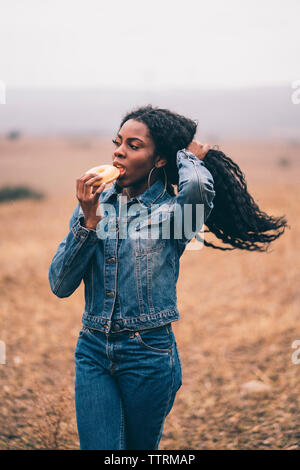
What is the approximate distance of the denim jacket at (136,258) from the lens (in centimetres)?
231

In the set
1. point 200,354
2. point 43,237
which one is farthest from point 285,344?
point 43,237

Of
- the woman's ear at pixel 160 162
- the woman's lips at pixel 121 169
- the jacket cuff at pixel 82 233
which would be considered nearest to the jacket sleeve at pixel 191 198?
the woman's ear at pixel 160 162

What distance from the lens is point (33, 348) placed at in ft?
21.3

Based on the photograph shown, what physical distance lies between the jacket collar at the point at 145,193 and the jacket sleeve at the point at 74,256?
27 cm

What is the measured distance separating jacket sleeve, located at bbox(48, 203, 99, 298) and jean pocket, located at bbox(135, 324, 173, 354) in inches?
17.8

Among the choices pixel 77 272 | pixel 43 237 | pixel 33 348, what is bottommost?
pixel 33 348

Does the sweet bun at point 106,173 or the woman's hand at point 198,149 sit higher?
the woman's hand at point 198,149

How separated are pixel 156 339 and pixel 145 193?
799 millimetres

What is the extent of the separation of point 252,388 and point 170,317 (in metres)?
3.21

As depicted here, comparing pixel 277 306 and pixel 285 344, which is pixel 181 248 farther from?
pixel 277 306

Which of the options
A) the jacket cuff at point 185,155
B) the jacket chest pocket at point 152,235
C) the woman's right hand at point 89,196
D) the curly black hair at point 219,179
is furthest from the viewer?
the curly black hair at point 219,179

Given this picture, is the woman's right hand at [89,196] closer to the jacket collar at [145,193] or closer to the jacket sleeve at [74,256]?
the jacket sleeve at [74,256]

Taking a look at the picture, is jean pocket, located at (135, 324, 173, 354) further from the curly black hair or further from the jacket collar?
the curly black hair

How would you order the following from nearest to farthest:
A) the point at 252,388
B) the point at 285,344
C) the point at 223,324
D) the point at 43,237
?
the point at 252,388
the point at 285,344
the point at 223,324
the point at 43,237
